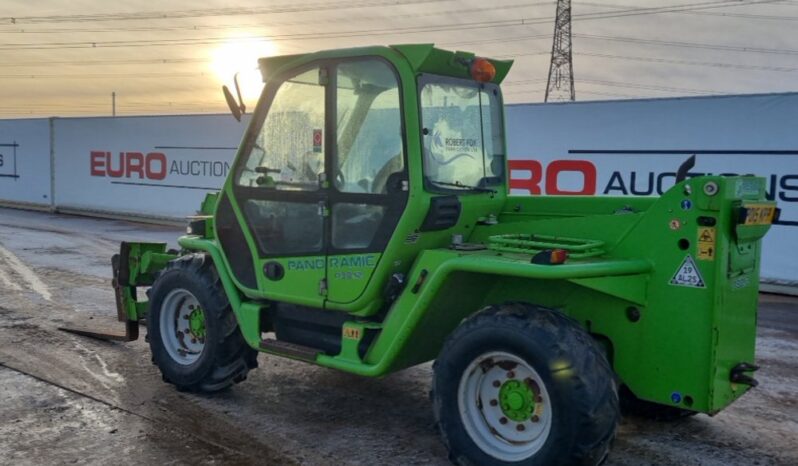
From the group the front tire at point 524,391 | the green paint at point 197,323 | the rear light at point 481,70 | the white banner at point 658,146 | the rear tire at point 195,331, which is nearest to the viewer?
the front tire at point 524,391

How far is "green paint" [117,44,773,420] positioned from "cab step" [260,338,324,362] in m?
0.08

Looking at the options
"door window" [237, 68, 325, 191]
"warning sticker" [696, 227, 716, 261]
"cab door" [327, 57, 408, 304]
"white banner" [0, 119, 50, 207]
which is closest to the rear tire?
"door window" [237, 68, 325, 191]

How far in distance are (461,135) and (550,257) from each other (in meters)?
1.29

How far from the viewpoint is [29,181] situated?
22.7 metres

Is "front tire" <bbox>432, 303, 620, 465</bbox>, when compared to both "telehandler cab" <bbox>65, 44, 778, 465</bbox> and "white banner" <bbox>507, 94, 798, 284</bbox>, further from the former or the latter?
"white banner" <bbox>507, 94, 798, 284</bbox>

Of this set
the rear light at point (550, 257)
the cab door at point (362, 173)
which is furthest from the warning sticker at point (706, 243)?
the cab door at point (362, 173)

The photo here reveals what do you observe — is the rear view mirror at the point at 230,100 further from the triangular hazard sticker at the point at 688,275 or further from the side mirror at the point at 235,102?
the triangular hazard sticker at the point at 688,275

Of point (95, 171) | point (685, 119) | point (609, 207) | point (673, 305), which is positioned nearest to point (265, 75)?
point (609, 207)

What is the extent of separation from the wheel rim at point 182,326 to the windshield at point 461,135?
2.22 m

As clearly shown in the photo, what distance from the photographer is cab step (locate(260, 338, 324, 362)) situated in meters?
5.07

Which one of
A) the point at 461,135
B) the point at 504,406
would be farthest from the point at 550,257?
the point at 461,135

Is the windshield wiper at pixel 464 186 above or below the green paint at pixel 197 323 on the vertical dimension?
above

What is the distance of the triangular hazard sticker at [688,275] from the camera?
407cm

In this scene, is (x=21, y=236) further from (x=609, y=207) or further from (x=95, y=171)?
(x=609, y=207)
